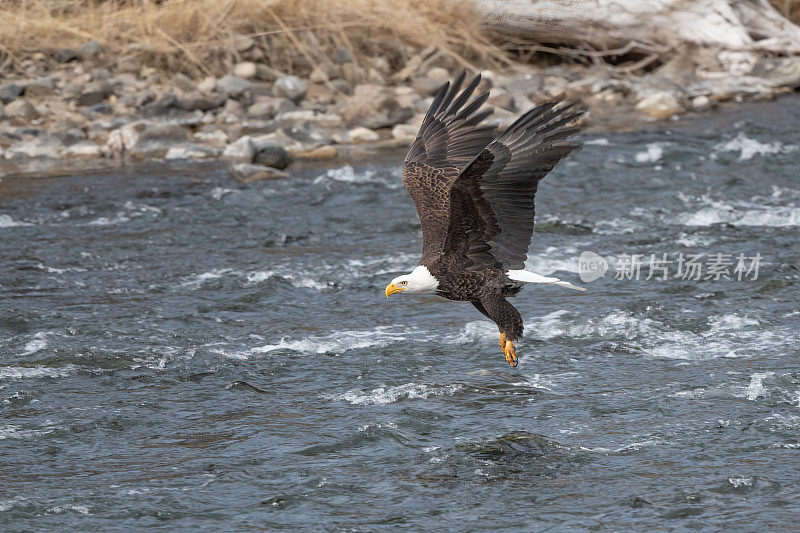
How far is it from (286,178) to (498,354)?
475cm

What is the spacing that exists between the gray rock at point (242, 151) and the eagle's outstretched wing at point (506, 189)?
5816 mm

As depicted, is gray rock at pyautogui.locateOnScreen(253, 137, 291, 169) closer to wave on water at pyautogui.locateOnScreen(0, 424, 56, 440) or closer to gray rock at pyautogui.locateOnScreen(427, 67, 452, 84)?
gray rock at pyautogui.locateOnScreen(427, 67, 452, 84)

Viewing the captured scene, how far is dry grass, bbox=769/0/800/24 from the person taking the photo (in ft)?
53.4

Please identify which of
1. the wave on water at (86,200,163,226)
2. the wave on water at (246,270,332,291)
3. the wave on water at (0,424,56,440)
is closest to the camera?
the wave on water at (0,424,56,440)

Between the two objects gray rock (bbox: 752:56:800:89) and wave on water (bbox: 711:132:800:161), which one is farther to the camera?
gray rock (bbox: 752:56:800:89)

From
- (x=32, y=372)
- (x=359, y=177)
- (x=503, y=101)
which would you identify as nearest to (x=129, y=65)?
(x=503, y=101)

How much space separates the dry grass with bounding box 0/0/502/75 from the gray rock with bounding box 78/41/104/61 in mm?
212

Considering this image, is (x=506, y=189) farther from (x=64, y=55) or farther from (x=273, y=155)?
(x=64, y=55)

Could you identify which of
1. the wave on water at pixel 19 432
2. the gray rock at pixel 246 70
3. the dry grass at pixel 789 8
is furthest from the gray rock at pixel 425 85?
the wave on water at pixel 19 432

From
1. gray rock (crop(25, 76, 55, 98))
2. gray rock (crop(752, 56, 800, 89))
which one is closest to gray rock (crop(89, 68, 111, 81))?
gray rock (crop(25, 76, 55, 98))

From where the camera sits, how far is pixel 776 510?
4.16 meters

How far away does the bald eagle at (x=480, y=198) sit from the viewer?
5.25 metres

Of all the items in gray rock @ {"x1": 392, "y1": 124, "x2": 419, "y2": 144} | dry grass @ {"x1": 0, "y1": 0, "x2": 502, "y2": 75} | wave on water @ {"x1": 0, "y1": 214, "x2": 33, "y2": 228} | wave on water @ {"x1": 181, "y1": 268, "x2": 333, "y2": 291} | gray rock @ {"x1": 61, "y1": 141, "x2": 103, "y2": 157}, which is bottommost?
wave on water @ {"x1": 181, "y1": 268, "x2": 333, "y2": 291}

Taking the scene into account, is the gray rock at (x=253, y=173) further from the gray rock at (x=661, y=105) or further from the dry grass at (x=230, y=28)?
the gray rock at (x=661, y=105)
